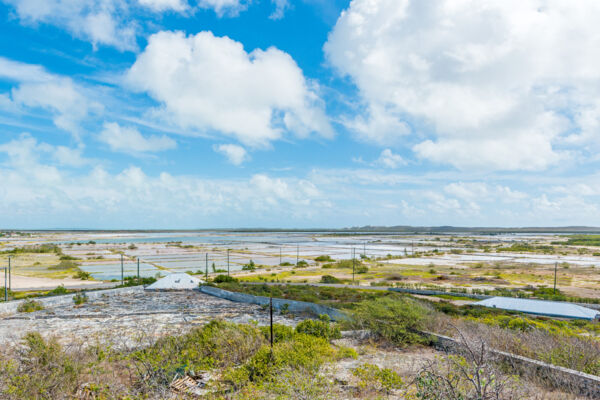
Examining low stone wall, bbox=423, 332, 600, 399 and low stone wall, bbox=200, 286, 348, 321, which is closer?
low stone wall, bbox=423, 332, 600, 399

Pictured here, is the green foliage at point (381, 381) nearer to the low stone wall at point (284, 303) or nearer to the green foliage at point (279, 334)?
the green foliage at point (279, 334)

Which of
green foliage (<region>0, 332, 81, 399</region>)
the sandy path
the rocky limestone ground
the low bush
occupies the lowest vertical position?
the sandy path

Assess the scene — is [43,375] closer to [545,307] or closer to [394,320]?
[394,320]

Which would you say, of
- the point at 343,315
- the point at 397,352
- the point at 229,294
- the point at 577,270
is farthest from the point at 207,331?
the point at 577,270

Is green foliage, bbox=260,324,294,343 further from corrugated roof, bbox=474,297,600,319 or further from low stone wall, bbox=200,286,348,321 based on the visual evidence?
corrugated roof, bbox=474,297,600,319

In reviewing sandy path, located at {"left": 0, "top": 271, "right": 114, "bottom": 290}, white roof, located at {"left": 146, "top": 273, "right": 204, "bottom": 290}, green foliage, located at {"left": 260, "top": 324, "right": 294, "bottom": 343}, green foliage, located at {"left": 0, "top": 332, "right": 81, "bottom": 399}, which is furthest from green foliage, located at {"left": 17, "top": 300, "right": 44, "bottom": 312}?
green foliage, located at {"left": 260, "top": 324, "right": 294, "bottom": 343}
